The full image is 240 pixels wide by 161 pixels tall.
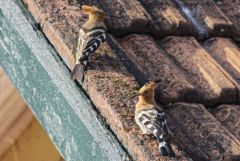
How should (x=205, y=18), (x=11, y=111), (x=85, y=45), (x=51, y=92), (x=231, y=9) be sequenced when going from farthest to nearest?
(x=11, y=111)
(x=231, y=9)
(x=205, y=18)
(x=51, y=92)
(x=85, y=45)

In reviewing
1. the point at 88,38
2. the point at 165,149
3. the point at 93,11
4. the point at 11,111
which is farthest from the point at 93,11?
the point at 11,111

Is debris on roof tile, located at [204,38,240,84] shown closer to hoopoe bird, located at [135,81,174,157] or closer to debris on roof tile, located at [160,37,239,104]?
debris on roof tile, located at [160,37,239,104]

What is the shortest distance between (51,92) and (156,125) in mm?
557

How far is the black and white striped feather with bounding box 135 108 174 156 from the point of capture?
9.43 ft

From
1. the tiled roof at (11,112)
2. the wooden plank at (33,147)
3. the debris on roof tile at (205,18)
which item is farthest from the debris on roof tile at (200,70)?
the wooden plank at (33,147)

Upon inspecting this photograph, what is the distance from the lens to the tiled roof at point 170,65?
3.06m

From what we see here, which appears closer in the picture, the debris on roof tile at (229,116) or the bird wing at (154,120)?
the bird wing at (154,120)

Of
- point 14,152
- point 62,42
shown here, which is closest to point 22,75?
point 62,42

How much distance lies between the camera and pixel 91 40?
Answer: 3.30 meters

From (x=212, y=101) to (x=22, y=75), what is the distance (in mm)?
809

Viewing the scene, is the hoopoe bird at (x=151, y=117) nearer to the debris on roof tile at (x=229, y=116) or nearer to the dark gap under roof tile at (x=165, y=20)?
the debris on roof tile at (x=229, y=116)

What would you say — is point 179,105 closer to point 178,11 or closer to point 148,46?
point 148,46

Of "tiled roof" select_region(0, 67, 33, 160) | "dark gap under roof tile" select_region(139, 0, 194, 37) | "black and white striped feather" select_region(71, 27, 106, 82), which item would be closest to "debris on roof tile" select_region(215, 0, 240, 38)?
"dark gap under roof tile" select_region(139, 0, 194, 37)

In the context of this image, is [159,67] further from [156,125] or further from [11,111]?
[11,111]
